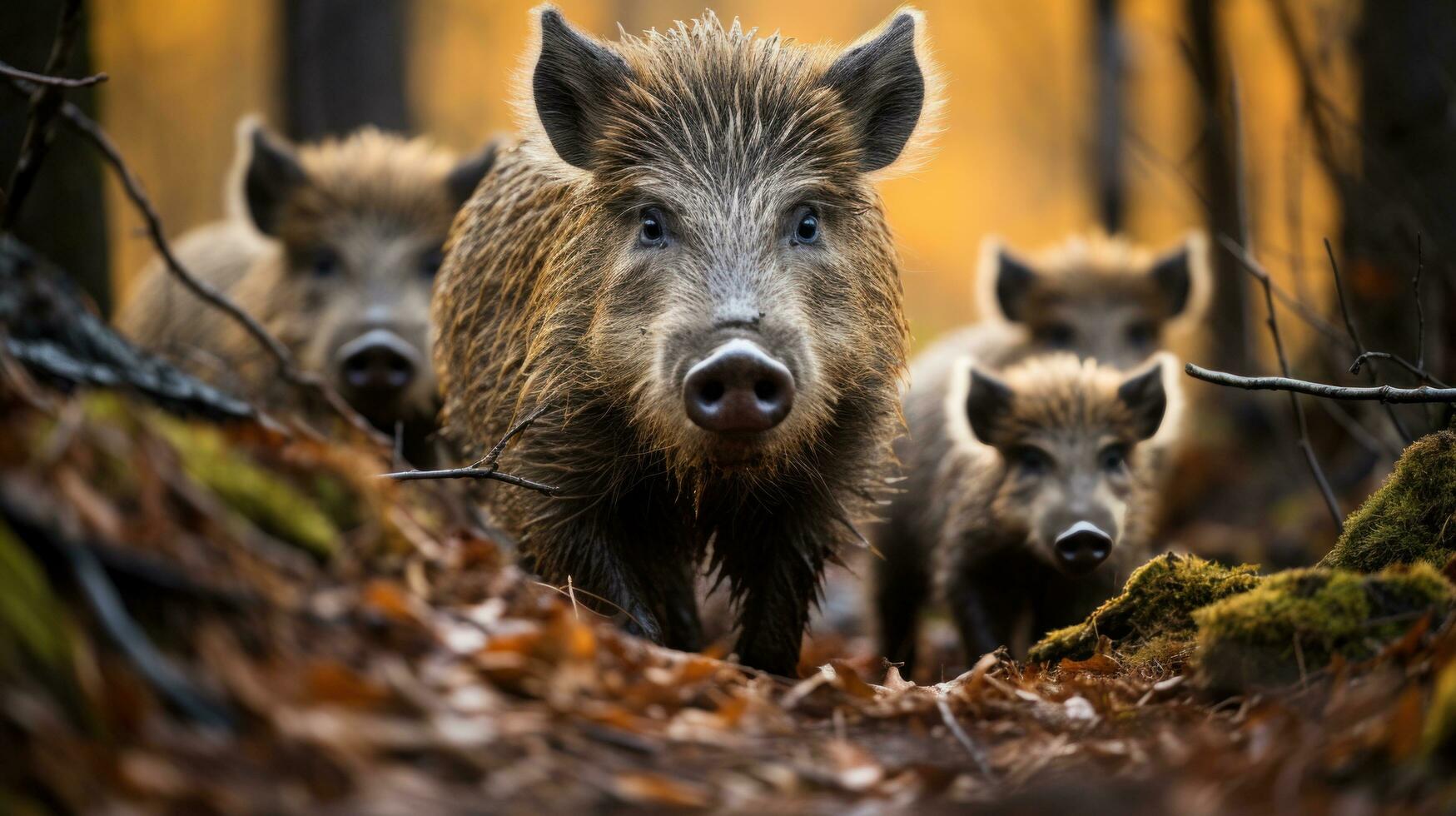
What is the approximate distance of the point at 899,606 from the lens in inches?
291

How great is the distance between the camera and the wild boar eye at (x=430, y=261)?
23.5 ft

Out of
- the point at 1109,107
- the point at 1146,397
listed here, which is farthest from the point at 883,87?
the point at 1109,107

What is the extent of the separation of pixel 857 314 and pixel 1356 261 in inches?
171

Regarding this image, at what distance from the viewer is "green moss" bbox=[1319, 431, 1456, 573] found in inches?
141

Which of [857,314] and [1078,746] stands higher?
[857,314]

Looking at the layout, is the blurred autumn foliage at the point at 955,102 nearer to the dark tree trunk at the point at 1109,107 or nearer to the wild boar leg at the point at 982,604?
the dark tree trunk at the point at 1109,107

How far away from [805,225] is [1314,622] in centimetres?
221

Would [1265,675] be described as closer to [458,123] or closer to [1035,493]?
[1035,493]

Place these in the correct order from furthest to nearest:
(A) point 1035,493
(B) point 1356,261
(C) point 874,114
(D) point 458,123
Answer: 1. (D) point 458,123
2. (B) point 1356,261
3. (A) point 1035,493
4. (C) point 874,114

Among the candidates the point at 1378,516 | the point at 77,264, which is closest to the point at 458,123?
the point at 77,264

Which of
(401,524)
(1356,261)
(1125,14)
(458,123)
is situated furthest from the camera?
(458,123)

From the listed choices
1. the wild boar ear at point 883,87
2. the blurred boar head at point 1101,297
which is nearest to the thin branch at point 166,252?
the wild boar ear at point 883,87

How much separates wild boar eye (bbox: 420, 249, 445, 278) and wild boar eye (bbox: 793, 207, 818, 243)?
10.8 feet

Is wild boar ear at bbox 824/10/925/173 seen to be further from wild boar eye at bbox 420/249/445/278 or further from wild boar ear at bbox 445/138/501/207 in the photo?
wild boar eye at bbox 420/249/445/278
